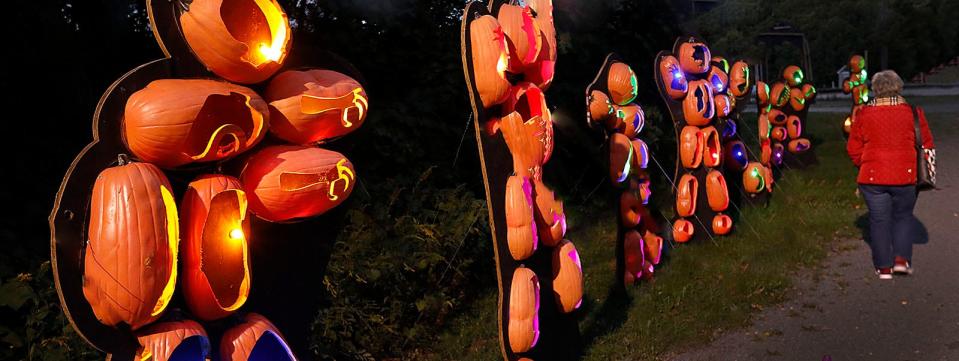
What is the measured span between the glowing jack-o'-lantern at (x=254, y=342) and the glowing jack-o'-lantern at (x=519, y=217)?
136cm

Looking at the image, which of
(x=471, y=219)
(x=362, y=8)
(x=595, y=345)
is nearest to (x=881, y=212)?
(x=595, y=345)

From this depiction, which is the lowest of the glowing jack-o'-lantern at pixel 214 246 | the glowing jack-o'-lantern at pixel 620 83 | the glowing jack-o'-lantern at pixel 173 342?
the glowing jack-o'-lantern at pixel 620 83

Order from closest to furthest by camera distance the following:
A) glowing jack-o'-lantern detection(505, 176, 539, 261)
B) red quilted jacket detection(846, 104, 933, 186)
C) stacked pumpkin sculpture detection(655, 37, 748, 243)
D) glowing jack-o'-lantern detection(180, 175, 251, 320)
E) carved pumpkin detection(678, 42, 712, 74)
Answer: glowing jack-o'-lantern detection(180, 175, 251, 320), glowing jack-o'-lantern detection(505, 176, 539, 261), red quilted jacket detection(846, 104, 933, 186), stacked pumpkin sculpture detection(655, 37, 748, 243), carved pumpkin detection(678, 42, 712, 74)

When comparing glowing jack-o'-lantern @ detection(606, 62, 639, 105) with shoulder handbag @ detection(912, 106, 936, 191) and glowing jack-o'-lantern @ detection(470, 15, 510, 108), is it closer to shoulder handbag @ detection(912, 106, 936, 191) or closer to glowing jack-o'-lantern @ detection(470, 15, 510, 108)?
shoulder handbag @ detection(912, 106, 936, 191)

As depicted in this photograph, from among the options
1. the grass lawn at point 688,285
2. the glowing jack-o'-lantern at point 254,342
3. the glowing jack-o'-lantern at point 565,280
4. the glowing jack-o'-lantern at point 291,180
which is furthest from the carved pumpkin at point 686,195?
the glowing jack-o'-lantern at point 254,342

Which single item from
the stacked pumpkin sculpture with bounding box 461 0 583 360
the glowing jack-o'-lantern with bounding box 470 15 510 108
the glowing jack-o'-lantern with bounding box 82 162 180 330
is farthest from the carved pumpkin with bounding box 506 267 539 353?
the glowing jack-o'-lantern with bounding box 82 162 180 330

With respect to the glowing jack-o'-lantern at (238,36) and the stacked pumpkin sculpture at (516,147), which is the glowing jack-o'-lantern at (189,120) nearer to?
the glowing jack-o'-lantern at (238,36)

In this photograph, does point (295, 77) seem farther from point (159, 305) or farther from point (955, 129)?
point (955, 129)

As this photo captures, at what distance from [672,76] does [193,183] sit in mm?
4883

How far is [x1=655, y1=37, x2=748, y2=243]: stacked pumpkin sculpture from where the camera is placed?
635 cm

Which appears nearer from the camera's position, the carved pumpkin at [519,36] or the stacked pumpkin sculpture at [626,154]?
the carved pumpkin at [519,36]

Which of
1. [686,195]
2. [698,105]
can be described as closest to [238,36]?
[698,105]

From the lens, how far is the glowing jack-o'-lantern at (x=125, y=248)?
5.95 feet

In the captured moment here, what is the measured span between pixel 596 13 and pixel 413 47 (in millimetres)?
2725
